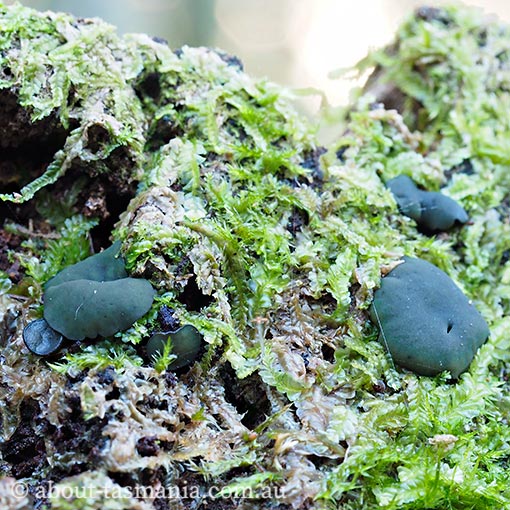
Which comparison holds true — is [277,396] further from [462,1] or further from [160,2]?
[160,2]

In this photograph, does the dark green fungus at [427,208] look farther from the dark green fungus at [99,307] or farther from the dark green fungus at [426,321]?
the dark green fungus at [99,307]

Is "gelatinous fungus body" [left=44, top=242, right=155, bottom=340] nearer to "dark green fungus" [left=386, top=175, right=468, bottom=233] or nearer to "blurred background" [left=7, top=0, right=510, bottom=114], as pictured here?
"dark green fungus" [left=386, top=175, right=468, bottom=233]

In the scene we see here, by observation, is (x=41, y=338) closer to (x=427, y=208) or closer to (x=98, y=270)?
(x=98, y=270)

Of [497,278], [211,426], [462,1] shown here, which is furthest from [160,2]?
[211,426]

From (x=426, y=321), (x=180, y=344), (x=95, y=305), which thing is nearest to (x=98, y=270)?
(x=95, y=305)

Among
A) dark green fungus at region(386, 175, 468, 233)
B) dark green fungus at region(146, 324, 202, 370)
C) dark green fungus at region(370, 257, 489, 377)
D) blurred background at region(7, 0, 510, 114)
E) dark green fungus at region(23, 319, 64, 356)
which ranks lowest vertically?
blurred background at region(7, 0, 510, 114)

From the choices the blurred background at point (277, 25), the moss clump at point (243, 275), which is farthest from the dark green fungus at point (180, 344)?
the blurred background at point (277, 25)

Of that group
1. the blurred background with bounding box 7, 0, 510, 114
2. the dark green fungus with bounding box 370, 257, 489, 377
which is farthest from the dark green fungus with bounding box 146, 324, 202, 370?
the blurred background with bounding box 7, 0, 510, 114
